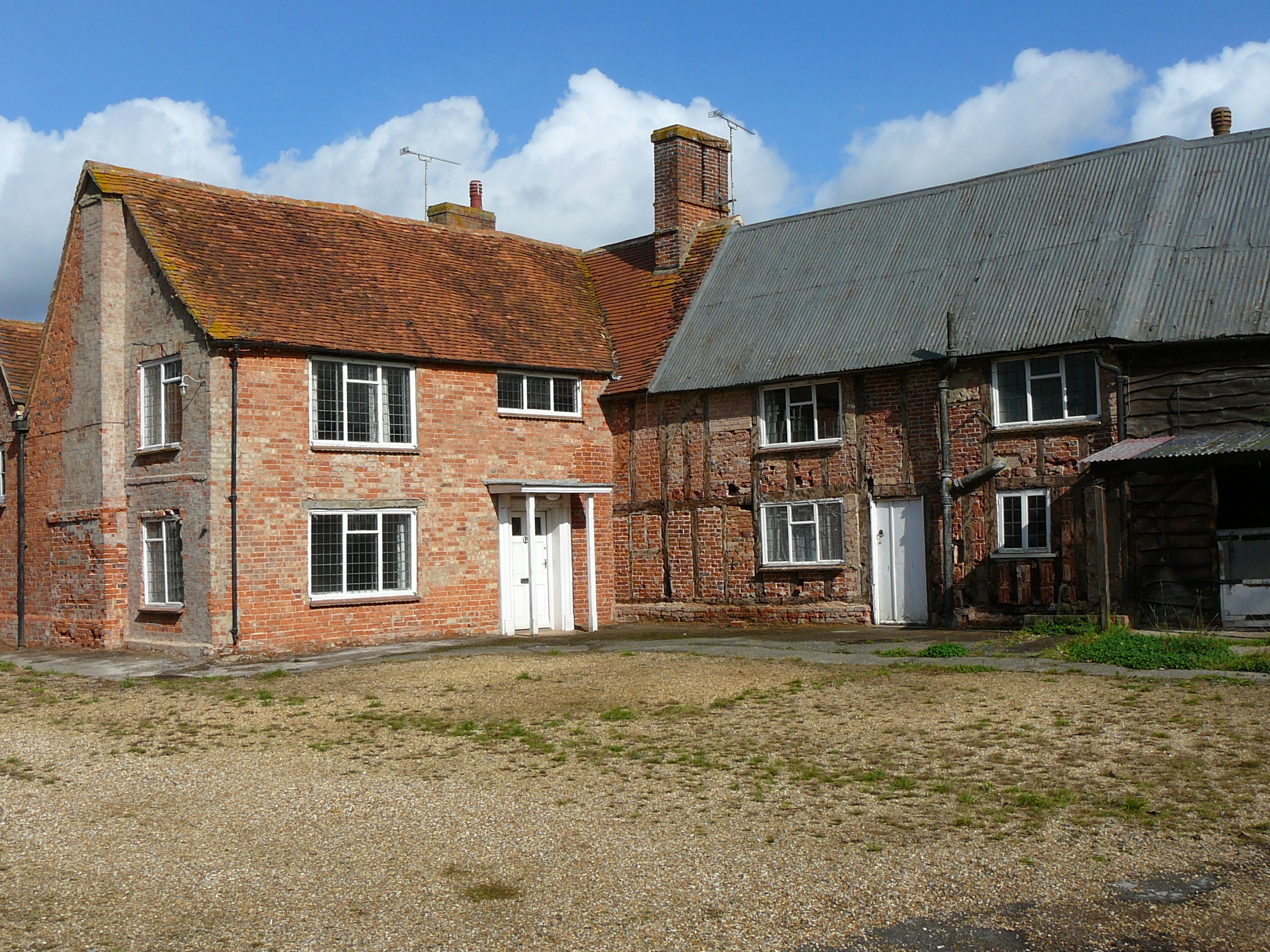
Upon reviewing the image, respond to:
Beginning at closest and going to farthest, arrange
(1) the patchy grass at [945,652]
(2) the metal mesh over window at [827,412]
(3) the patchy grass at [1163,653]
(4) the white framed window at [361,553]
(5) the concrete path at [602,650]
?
(3) the patchy grass at [1163,653], (1) the patchy grass at [945,652], (5) the concrete path at [602,650], (4) the white framed window at [361,553], (2) the metal mesh over window at [827,412]

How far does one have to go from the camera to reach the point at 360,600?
2167cm

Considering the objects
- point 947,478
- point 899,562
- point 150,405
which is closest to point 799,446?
point 899,562

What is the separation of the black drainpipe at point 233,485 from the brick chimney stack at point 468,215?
10.6 metres

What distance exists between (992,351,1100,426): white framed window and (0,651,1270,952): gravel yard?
7.69 metres

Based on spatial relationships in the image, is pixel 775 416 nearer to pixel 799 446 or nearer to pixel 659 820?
pixel 799 446

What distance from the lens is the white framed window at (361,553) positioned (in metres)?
21.5

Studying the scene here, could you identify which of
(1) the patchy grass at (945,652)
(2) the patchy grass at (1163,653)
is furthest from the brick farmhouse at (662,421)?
(1) the patchy grass at (945,652)

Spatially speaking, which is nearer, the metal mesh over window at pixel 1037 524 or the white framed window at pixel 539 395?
the metal mesh over window at pixel 1037 524

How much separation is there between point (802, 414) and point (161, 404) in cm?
1154

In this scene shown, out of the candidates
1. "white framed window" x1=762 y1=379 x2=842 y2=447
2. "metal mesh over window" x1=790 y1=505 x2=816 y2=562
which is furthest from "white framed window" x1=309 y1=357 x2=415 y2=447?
"metal mesh over window" x1=790 y1=505 x2=816 y2=562

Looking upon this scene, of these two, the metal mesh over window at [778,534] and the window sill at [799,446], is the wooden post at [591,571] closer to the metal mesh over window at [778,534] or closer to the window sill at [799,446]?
the metal mesh over window at [778,534]

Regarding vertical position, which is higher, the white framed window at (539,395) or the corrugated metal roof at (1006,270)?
the corrugated metal roof at (1006,270)

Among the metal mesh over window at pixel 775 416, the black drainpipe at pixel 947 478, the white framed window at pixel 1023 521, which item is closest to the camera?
the white framed window at pixel 1023 521

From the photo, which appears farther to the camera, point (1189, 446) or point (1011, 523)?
point (1011, 523)
